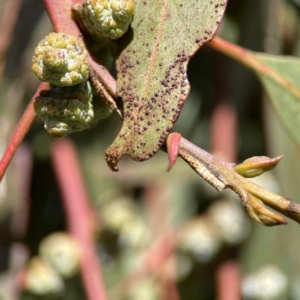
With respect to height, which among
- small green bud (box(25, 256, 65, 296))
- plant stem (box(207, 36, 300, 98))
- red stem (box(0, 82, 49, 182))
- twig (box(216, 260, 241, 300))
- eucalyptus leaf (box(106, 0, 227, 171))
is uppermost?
eucalyptus leaf (box(106, 0, 227, 171))

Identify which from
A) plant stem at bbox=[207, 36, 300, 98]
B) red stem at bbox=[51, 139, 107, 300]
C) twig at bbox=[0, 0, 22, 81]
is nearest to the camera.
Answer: plant stem at bbox=[207, 36, 300, 98]

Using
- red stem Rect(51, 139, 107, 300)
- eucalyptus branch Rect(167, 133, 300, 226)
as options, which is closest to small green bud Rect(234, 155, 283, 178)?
eucalyptus branch Rect(167, 133, 300, 226)

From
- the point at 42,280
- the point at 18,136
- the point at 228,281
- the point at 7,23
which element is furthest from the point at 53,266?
the point at 18,136

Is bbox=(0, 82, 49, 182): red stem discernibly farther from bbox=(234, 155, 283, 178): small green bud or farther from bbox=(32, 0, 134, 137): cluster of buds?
bbox=(234, 155, 283, 178): small green bud

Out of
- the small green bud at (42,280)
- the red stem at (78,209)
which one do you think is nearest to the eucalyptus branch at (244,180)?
the red stem at (78,209)

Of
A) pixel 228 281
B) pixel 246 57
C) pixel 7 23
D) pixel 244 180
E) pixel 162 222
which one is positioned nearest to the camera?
pixel 244 180

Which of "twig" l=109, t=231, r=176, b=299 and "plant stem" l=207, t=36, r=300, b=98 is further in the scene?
"twig" l=109, t=231, r=176, b=299

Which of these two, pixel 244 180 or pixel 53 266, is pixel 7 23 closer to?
pixel 53 266
